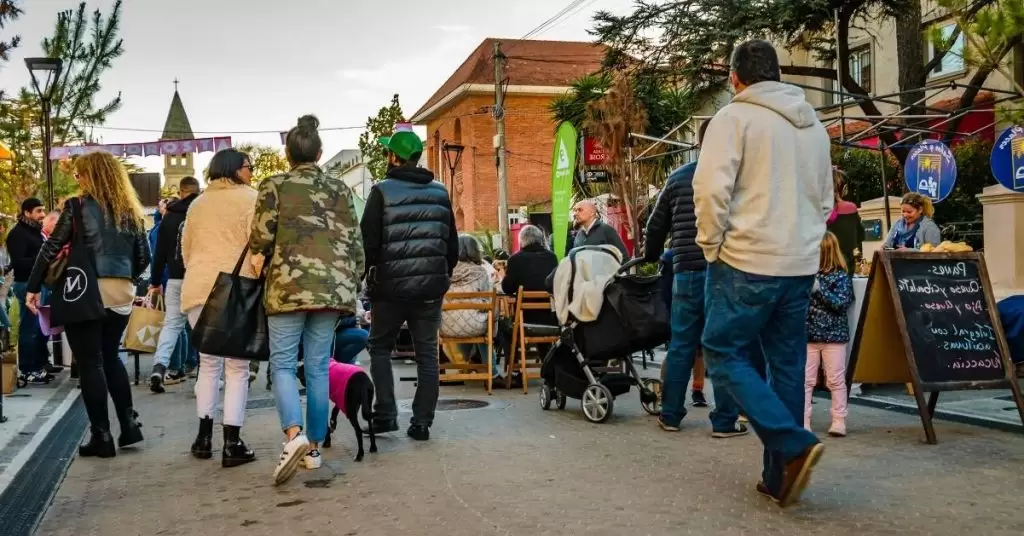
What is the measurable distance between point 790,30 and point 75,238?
19185mm

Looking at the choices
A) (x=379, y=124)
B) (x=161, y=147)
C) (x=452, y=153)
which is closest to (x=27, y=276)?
(x=161, y=147)

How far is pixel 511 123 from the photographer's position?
186 feet

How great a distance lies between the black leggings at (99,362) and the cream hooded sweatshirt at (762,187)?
393cm

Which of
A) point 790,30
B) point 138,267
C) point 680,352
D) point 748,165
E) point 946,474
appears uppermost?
point 790,30

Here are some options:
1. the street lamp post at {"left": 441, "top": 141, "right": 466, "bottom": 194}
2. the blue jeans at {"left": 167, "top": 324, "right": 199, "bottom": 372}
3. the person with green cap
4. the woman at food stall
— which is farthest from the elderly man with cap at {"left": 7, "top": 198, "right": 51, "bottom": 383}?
the street lamp post at {"left": 441, "top": 141, "right": 466, "bottom": 194}

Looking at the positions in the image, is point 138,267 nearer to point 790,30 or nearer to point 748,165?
point 748,165

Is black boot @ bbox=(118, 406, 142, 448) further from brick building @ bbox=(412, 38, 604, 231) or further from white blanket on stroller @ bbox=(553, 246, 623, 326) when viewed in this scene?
brick building @ bbox=(412, 38, 604, 231)

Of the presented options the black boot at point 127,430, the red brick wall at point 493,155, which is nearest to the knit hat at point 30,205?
the black boot at point 127,430

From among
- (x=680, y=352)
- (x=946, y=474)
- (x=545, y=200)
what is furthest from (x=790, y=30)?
(x=545, y=200)

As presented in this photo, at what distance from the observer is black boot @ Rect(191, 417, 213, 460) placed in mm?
6709

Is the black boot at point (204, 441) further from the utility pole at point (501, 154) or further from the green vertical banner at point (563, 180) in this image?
the utility pole at point (501, 154)

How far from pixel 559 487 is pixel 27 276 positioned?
316 inches

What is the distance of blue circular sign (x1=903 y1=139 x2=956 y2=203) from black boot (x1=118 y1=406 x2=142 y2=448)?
40.2 feet

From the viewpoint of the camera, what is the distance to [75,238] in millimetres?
6812
